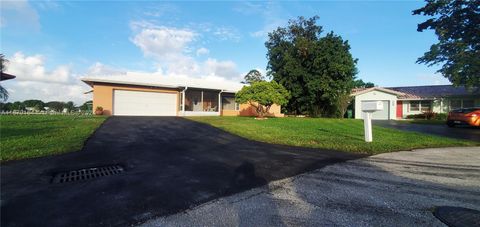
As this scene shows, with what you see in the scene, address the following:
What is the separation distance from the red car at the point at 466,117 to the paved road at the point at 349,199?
45.2 ft

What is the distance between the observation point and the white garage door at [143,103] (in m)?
21.8

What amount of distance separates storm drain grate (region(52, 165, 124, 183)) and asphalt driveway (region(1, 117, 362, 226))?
18 centimetres

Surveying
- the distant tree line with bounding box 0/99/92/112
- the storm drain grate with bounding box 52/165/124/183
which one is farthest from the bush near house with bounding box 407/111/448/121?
the distant tree line with bounding box 0/99/92/112

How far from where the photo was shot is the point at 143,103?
22859mm

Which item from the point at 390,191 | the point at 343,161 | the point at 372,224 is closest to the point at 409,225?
the point at 372,224

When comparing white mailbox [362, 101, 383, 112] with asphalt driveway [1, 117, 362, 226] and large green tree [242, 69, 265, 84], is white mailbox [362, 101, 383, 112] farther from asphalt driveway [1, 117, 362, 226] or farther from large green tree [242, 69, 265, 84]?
large green tree [242, 69, 265, 84]

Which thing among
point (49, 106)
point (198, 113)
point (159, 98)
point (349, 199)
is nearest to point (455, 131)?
point (349, 199)

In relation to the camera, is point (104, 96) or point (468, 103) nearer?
point (104, 96)

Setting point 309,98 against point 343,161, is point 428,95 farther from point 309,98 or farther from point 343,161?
point 343,161

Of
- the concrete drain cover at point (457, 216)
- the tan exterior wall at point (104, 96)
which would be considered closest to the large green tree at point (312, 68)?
the tan exterior wall at point (104, 96)

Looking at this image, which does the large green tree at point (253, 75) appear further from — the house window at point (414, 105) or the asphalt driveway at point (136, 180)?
the asphalt driveway at point (136, 180)

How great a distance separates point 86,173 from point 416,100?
1316 inches

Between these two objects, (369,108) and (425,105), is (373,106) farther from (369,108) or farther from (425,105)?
(425,105)

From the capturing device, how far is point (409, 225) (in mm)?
3016
